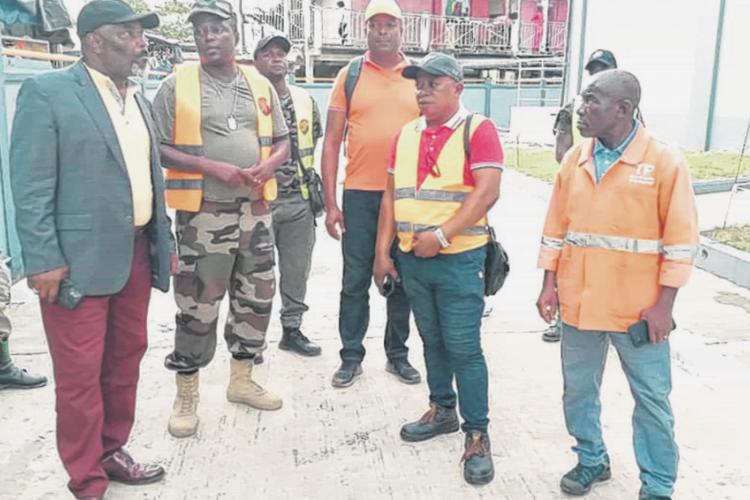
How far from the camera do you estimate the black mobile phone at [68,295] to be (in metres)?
2.67

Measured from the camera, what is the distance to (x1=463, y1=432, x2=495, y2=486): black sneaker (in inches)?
121

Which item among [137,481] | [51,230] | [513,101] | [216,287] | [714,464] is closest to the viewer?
[51,230]

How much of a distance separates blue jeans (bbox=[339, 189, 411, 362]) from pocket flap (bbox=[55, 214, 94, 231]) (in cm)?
158

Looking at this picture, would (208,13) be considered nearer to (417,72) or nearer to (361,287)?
(417,72)

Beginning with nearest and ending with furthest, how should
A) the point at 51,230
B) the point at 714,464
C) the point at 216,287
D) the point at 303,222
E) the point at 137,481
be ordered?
the point at 51,230, the point at 137,481, the point at 714,464, the point at 216,287, the point at 303,222

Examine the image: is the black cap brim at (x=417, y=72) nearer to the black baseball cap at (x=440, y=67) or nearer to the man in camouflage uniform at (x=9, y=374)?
the black baseball cap at (x=440, y=67)

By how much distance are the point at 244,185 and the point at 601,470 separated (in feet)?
6.71

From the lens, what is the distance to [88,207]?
106 inches

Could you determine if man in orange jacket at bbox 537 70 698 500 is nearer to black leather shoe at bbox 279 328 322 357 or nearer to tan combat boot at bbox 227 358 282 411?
tan combat boot at bbox 227 358 282 411

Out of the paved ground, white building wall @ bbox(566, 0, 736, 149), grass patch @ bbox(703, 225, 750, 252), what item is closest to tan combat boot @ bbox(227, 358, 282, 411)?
the paved ground

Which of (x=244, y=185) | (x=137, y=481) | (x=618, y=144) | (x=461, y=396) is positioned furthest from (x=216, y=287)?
(x=618, y=144)

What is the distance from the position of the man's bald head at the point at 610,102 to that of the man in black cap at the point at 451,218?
1.57ft

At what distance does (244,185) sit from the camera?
3.33m

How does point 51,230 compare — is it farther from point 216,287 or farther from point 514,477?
point 514,477
